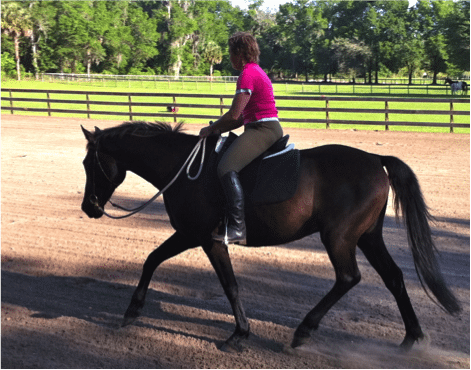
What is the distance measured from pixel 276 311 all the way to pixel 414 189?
5.77ft

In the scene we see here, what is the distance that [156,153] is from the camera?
4.85m

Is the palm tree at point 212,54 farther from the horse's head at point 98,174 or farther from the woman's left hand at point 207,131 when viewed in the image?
the woman's left hand at point 207,131

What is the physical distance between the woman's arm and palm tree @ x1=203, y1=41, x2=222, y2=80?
9807 centimetres

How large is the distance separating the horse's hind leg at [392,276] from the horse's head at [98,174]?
2.34 m

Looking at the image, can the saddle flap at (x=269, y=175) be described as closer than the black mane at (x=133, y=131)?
Yes

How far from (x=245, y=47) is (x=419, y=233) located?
2.18 metres

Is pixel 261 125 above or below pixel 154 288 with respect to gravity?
above

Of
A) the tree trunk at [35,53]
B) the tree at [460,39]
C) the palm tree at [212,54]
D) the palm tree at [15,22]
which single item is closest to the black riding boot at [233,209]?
the tree at [460,39]

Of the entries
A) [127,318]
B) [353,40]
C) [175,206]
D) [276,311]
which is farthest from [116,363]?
[353,40]

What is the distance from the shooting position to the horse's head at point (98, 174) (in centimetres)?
486

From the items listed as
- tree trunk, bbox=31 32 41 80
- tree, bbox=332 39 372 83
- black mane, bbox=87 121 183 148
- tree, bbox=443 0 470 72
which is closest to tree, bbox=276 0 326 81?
tree, bbox=332 39 372 83

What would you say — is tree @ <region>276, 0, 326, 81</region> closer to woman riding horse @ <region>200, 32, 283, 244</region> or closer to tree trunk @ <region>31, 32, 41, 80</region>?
tree trunk @ <region>31, 32, 41, 80</region>

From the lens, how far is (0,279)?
6.10 meters

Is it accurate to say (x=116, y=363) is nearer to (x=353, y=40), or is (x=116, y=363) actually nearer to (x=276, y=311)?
(x=276, y=311)
